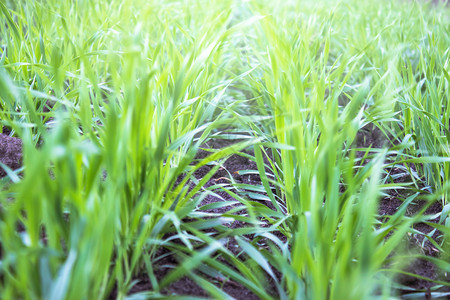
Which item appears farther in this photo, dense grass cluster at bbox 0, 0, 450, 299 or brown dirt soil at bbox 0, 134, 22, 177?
brown dirt soil at bbox 0, 134, 22, 177

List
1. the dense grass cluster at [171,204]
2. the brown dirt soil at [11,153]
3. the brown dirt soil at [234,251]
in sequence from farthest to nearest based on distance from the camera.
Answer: the brown dirt soil at [11,153] → the brown dirt soil at [234,251] → the dense grass cluster at [171,204]

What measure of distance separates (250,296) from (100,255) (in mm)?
354

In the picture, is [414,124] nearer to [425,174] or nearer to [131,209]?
[425,174]

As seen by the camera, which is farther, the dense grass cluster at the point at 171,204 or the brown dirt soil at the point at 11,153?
the brown dirt soil at the point at 11,153

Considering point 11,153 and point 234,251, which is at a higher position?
point 11,153

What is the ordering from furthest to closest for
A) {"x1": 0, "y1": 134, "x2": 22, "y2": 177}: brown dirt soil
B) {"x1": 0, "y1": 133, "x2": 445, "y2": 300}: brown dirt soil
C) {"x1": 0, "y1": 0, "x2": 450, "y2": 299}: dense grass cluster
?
{"x1": 0, "y1": 134, "x2": 22, "y2": 177}: brown dirt soil → {"x1": 0, "y1": 133, "x2": 445, "y2": 300}: brown dirt soil → {"x1": 0, "y1": 0, "x2": 450, "y2": 299}: dense grass cluster

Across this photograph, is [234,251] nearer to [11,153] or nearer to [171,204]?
[171,204]

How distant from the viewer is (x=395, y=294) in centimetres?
85

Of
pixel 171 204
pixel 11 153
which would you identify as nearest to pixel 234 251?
pixel 171 204

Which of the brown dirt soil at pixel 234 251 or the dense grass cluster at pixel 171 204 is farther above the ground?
the dense grass cluster at pixel 171 204

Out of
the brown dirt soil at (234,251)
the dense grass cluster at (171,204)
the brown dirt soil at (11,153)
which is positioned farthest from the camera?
the brown dirt soil at (11,153)

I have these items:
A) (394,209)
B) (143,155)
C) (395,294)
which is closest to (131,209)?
(143,155)

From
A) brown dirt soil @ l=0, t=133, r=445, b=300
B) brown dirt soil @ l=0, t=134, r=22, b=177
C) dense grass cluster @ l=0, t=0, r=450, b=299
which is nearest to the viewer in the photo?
dense grass cluster @ l=0, t=0, r=450, b=299

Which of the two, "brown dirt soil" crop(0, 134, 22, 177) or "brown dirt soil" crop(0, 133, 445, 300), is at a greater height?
"brown dirt soil" crop(0, 134, 22, 177)
